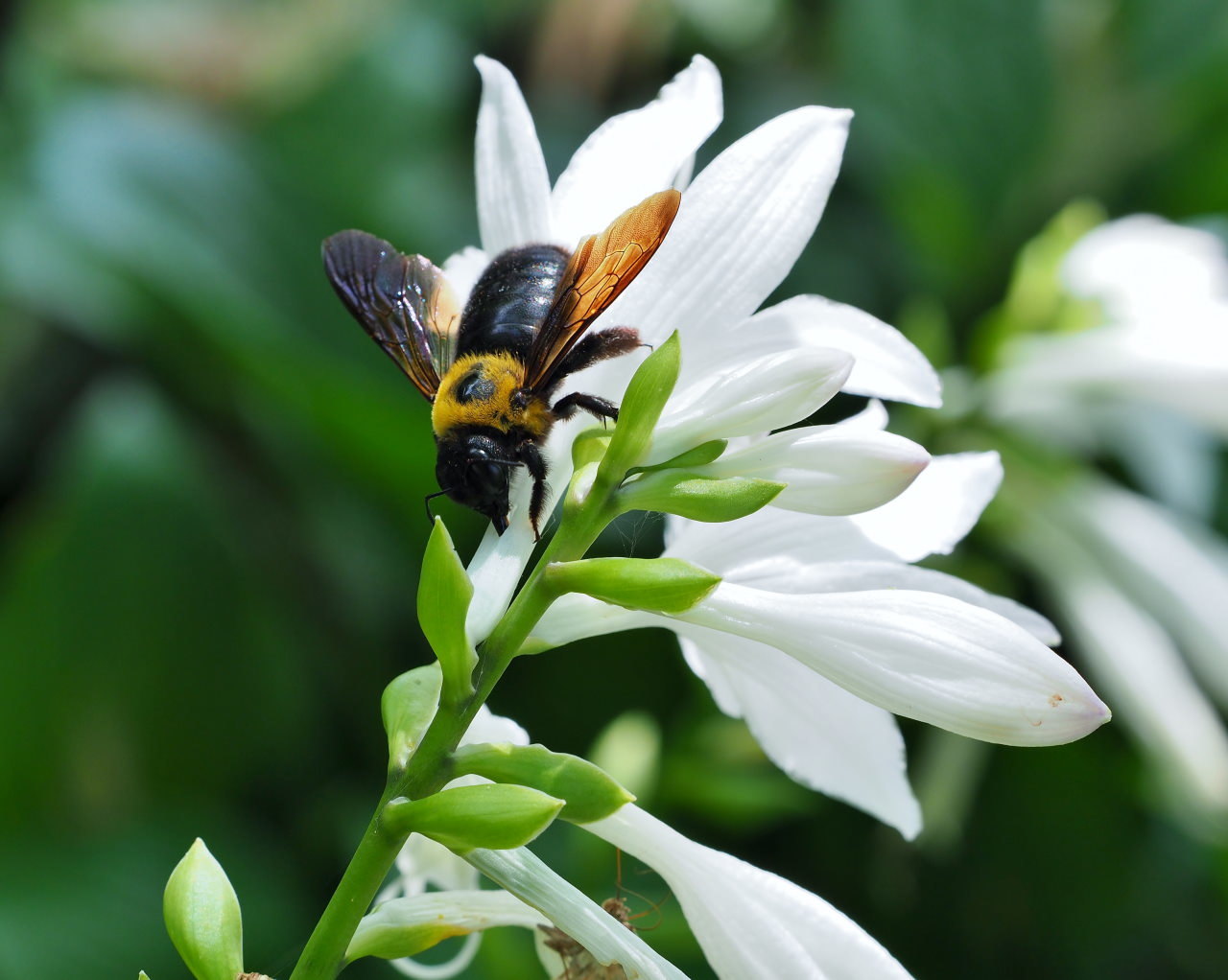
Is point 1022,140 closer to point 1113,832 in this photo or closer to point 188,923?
point 1113,832

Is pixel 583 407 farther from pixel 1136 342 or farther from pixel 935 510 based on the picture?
pixel 1136 342

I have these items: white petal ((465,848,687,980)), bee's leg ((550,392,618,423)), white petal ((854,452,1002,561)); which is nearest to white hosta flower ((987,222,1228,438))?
white petal ((854,452,1002,561))

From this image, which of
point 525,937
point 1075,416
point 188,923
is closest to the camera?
point 188,923

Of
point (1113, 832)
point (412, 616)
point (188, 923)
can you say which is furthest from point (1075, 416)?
point (188, 923)

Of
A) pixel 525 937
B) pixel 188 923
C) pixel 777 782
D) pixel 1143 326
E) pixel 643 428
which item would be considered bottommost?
pixel 525 937

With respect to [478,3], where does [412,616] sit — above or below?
below

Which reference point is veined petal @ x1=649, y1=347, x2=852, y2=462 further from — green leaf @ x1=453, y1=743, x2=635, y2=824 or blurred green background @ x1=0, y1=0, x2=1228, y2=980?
blurred green background @ x1=0, y1=0, x2=1228, y2=980

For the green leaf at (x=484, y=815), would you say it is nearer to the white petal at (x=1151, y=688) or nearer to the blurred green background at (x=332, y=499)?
the blurred green background at (x=332, y=499)
